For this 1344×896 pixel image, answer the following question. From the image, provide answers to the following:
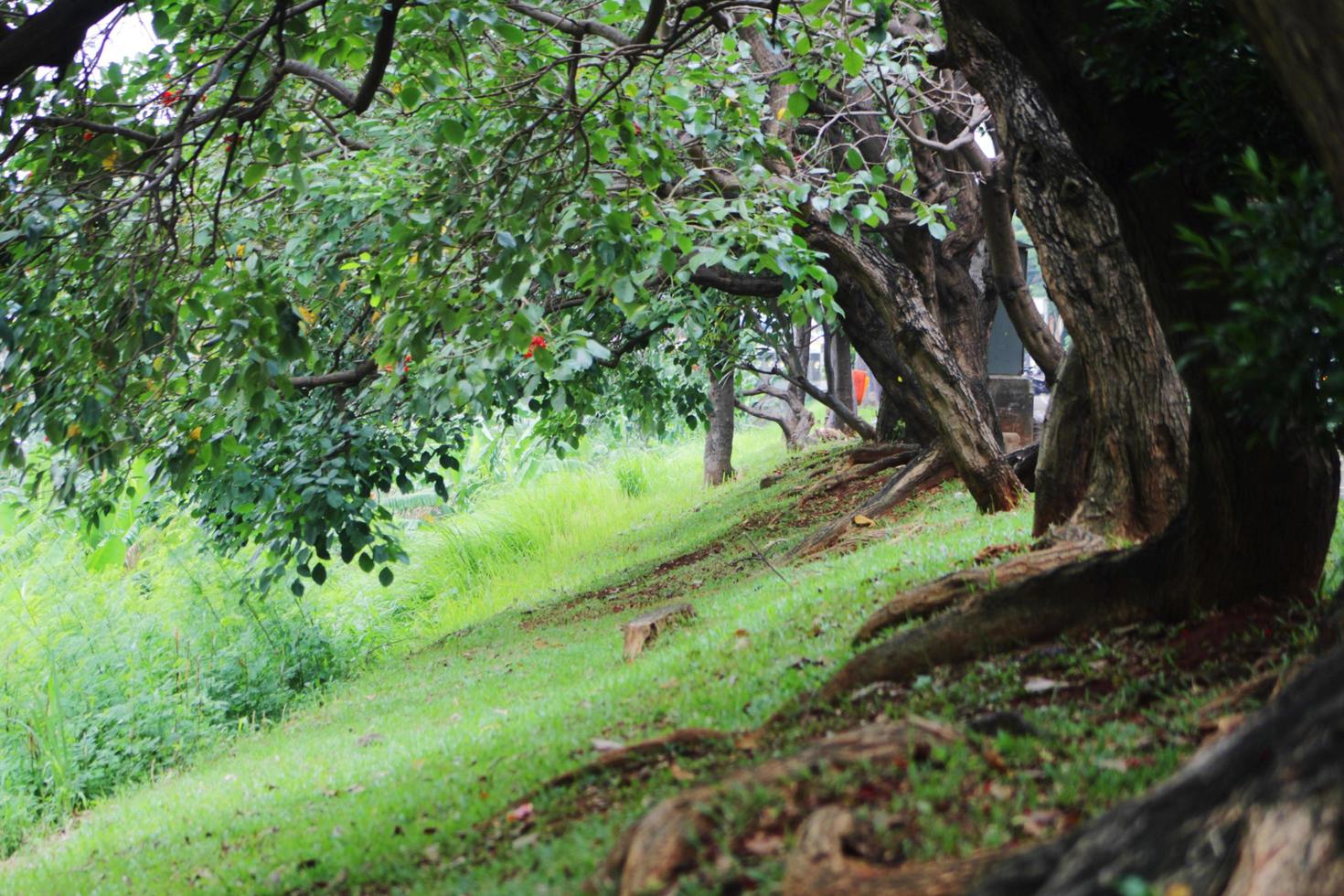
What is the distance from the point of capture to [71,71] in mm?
6363

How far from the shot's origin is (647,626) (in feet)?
30.4

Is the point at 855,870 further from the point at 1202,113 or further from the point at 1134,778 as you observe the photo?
the point at 1202,113

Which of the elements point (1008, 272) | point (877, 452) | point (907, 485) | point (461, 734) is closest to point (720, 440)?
point (877, 452)

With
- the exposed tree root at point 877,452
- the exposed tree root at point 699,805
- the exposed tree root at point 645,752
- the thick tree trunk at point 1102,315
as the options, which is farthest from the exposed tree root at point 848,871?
the exposed tree root at point 877,452

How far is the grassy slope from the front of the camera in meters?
4.18

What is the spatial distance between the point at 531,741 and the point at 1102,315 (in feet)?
12.5

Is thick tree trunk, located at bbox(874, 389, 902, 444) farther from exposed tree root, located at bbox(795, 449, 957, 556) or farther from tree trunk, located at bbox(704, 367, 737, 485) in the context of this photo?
tree trunk, located at bbox(704, 367, 737, 485)

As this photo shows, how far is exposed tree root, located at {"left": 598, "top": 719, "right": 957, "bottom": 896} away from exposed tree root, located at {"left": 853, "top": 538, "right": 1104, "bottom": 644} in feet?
7.02

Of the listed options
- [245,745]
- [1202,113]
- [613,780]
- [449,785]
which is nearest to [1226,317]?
[1202,113]

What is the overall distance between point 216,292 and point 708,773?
3.59m

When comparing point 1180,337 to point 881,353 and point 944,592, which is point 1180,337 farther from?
point 881,353

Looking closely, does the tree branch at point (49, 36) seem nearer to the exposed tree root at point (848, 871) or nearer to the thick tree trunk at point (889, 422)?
the exposed tree root at point (848, 871)

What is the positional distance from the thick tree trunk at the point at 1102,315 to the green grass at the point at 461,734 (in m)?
1.24

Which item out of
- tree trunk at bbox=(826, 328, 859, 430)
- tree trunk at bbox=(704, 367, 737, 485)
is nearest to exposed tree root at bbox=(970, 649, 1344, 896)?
tree trunk at bbox=(826, 328, 859, 430)
